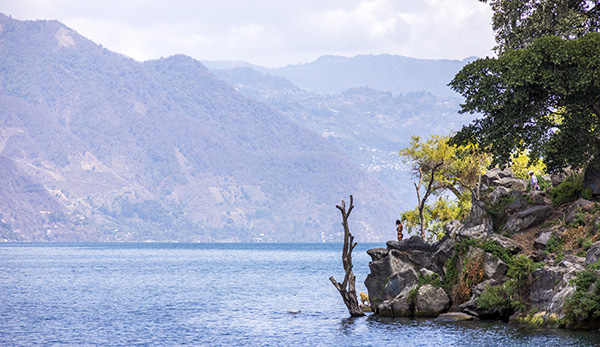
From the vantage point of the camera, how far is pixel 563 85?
43.0 m

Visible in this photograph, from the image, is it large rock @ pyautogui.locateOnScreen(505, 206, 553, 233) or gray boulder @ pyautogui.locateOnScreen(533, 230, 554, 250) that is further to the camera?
large rock @ pyautogui.locateOnScreen(505, 206, 553, 233)

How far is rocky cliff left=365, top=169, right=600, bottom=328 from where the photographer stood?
39.4 m

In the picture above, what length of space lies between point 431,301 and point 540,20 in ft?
70.0

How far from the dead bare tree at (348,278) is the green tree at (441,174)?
57.4 ft

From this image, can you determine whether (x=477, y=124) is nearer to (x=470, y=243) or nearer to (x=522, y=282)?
(x=470, y=243)

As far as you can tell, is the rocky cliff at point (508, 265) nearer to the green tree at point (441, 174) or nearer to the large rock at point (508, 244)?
the large rock at point (508, 244)

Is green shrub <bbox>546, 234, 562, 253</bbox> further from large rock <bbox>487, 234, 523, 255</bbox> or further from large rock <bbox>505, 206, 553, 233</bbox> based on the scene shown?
large rock <bbox>505, 206, 553, 233</bbox>

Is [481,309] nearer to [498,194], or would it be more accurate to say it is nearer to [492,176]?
[498,194]

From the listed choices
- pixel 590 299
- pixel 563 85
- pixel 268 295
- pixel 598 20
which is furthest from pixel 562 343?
pixel 268 295

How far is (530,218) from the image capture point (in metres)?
47.2

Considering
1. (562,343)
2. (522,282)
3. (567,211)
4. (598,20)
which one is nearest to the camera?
(562,343)

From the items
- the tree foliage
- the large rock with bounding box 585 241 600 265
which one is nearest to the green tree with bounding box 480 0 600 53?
the tree foliage

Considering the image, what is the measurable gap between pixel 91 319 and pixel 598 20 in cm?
4220

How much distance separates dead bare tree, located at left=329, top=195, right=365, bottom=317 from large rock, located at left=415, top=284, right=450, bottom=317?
443 cm
